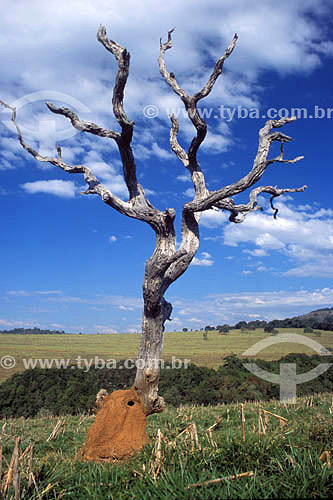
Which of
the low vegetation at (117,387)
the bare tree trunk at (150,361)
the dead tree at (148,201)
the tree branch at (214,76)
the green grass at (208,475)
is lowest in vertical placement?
the low vegetation at (117,387)

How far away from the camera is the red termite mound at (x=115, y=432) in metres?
6.88

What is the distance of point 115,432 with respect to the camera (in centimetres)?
712

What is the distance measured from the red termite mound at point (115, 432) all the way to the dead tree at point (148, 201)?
72 cm

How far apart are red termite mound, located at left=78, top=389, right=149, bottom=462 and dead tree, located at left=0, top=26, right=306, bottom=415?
721mm

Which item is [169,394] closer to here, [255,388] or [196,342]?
[255,388]

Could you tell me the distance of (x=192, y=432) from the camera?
5.27m

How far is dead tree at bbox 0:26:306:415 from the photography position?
8.43m

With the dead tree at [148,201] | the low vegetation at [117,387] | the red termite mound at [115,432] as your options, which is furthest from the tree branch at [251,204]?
the low vegetation at [117,387]

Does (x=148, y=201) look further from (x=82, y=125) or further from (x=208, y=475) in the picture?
(x=208, y=475)

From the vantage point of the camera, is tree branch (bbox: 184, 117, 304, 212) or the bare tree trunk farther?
tree branch (bbox: 184, 117, 304, 212)

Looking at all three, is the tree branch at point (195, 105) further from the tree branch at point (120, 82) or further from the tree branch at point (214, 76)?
the tree branch at point (120, 82)

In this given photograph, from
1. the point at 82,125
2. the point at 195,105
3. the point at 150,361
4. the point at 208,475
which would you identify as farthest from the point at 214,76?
the point at 208,475

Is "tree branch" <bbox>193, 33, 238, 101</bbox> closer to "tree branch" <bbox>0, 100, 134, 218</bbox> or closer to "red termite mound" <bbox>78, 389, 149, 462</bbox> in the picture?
"tree branch" <bbox>0, 100, 134, 218</bbox>

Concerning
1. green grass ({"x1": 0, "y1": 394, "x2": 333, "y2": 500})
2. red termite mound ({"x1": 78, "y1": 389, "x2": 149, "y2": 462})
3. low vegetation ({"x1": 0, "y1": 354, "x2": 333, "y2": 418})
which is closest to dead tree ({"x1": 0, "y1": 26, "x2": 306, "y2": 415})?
red termite mound ({"x1": 78, "y1": 389, "x2": 149, "y2": 462})
